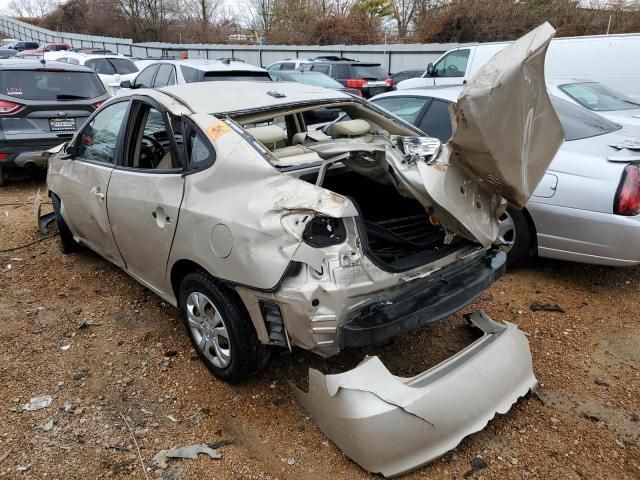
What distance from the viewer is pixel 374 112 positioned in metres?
3.76

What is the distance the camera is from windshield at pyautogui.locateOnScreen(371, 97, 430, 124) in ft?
16.8

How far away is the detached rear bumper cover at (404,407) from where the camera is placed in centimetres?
219

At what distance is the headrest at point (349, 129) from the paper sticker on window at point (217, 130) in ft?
3.04

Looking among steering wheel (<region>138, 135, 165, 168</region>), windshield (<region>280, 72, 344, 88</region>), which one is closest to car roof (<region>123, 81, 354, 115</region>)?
steering wheel (<region>138, 135, 165, 168</region>)

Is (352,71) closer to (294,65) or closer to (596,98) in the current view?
(294,65)

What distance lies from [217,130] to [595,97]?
5.34 meters

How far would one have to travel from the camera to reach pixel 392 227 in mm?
3158

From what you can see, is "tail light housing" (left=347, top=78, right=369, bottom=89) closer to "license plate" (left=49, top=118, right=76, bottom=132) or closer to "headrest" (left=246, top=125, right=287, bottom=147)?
"license plate" (left=49, top=118, right=76, bottom=132)

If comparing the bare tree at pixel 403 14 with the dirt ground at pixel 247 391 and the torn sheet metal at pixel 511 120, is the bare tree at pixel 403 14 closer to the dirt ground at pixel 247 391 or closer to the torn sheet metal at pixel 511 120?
the dirt ground at pixel 247 391

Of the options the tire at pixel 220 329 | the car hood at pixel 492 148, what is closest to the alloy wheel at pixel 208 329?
the tire at pixel 220 329

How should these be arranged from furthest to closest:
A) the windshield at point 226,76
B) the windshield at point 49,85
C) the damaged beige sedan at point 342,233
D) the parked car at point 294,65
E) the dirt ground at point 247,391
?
the parked car at point 294,65 < the windshield at point 226,76 < the windshield at point 49,85 < the dirt ground at point 247,391 < the damaged beige sedan at point 342,233

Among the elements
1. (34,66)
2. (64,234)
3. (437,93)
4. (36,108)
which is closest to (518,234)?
(437,93)

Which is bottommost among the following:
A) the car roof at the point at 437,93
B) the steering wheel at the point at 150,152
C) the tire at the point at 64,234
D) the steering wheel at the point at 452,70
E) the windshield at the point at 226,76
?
the tire at the point at 64,234

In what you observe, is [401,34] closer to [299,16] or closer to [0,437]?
[299,16]
